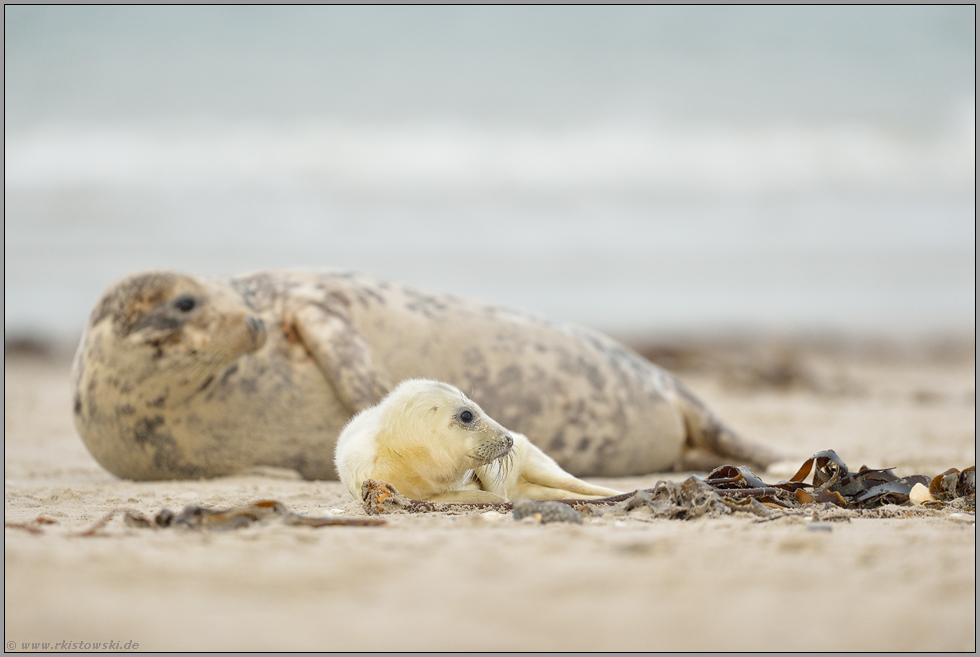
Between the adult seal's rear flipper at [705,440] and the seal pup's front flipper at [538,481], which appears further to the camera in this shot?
the adult seal's rear flipper at [705,440]

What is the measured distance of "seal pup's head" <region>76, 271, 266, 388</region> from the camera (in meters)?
3.67

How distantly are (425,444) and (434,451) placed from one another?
0.04 metres

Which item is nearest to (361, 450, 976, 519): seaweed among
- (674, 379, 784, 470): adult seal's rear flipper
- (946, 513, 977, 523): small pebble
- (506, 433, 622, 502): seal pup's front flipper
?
(946, 513, 977, 523): small pebble

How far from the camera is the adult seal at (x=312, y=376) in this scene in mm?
3730

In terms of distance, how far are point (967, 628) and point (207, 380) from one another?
125 inches

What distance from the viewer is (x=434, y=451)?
2699 mm

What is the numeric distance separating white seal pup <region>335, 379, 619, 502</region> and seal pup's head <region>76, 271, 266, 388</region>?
109cm

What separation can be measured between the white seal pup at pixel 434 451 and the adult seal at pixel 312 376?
102cm

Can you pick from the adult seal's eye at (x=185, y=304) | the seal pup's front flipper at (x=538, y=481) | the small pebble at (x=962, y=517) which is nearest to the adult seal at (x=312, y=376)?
the adult seal's eye at (x=185, y=304)

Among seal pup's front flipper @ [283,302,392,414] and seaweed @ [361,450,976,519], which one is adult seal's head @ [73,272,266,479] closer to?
A: seal pup's front flipper @ [283,302,392,414]

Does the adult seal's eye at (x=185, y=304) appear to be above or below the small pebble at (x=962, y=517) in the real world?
above

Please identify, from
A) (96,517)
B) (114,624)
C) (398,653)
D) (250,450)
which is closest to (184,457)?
(250,450)

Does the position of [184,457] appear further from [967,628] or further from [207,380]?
[967,628]

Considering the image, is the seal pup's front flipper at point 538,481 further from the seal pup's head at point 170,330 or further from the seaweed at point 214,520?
the seal pup's head at point 170,330
